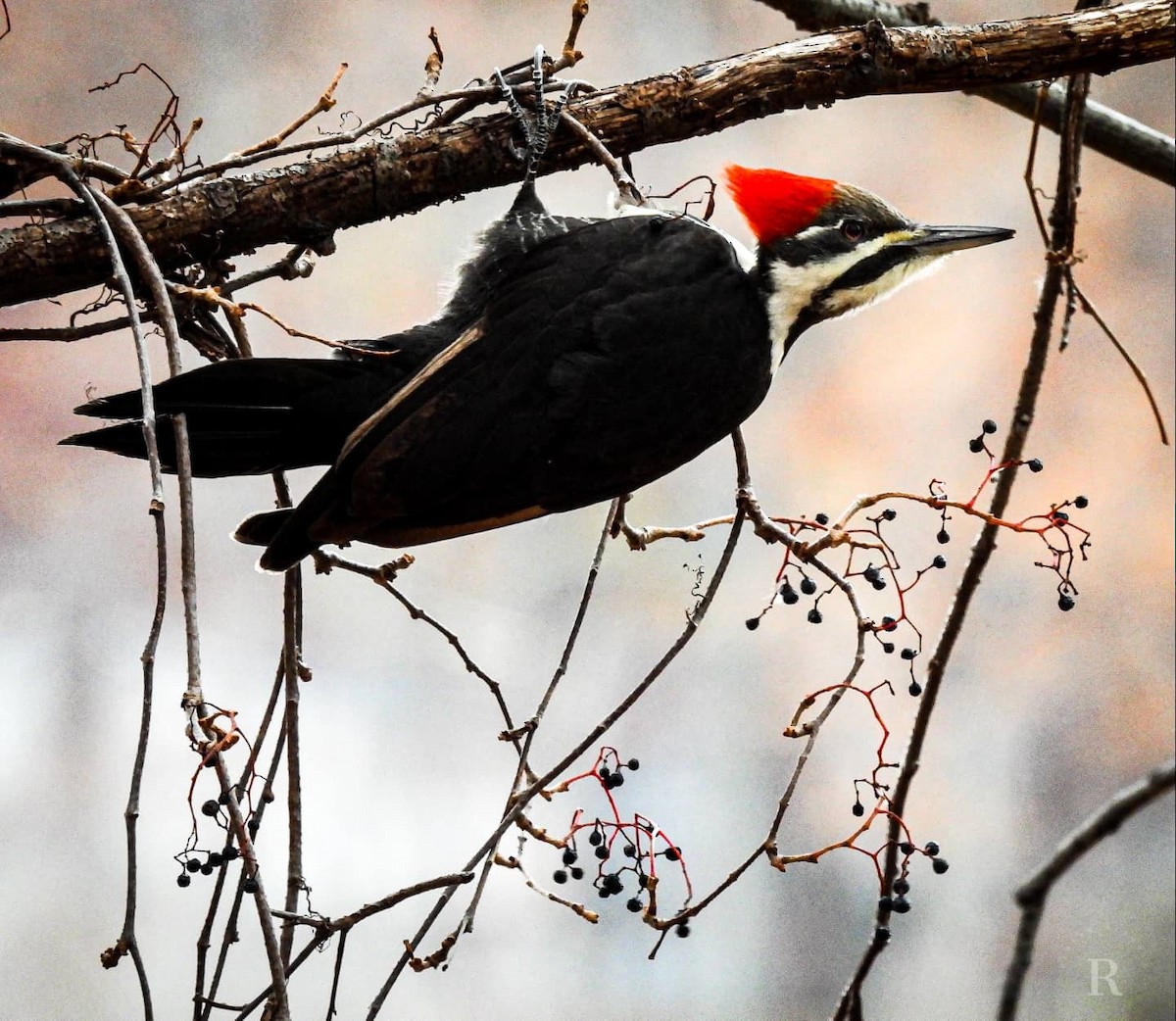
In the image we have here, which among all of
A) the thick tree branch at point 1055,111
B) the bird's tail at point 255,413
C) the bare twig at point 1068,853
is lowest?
the bare twig at point 1068,853

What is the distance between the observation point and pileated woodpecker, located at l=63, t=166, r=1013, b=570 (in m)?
1.17

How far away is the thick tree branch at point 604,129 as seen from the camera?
118 cm

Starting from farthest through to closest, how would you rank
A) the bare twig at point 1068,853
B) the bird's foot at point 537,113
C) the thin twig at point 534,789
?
the bird's foot at point 537,113
the thin twig at point 534,789
the bare twig at point 1068,853

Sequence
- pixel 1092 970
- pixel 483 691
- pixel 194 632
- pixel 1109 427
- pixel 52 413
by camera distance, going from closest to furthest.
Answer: pixel 194 632 → pixel 52 413 → pixel 483 691 → pixel 1092 970 → pixel 1109 427

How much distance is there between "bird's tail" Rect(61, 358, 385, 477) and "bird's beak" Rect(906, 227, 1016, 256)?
1.87 ft

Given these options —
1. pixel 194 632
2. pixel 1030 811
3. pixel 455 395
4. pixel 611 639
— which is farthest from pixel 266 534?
pixel 1030 811

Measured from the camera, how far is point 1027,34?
1282 millimetres

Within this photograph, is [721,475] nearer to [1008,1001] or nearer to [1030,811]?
[1030,811]

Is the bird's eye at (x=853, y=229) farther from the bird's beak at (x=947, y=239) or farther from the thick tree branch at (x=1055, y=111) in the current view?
the thick tree branch at (x=1055, y=111)

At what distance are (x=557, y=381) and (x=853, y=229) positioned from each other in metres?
0.37

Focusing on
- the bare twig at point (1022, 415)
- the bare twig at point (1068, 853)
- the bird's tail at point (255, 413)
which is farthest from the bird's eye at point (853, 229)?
the bare twig at point (1068, 853)

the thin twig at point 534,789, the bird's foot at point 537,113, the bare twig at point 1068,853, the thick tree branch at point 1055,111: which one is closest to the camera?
the bare twig at point 1068,853

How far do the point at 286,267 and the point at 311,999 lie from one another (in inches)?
38.4

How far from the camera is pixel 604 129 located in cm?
124
